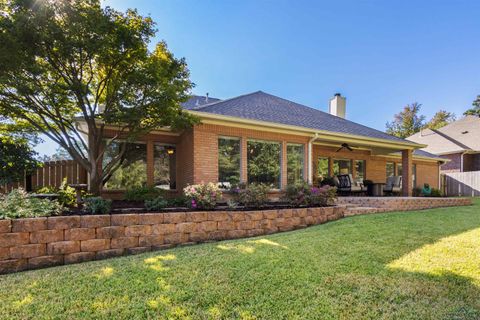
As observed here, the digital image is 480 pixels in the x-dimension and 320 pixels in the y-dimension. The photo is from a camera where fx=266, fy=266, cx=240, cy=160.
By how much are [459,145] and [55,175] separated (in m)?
25.9

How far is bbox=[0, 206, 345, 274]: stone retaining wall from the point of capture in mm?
4016

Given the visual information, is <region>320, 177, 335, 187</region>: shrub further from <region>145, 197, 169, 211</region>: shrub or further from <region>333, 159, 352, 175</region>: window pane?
<region>145, 197, 169, 211</region>: shrub

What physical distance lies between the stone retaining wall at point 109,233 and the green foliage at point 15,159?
516cm

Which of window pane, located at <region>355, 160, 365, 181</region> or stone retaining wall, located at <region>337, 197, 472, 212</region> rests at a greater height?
window pane, located at <region>355, 160, 365, 181</region>

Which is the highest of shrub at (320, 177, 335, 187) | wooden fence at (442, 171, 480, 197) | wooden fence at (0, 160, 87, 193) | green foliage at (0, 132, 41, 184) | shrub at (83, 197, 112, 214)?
green foliage at (0, 132, 41, 184)

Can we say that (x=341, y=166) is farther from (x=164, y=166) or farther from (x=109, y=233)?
(x=109, y=233)

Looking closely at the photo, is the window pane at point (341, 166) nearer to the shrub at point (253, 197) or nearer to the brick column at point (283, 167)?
the brick column at point (283, 167)

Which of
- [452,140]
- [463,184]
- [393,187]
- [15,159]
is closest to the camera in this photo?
[15,159]

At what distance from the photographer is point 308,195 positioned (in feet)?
25.4

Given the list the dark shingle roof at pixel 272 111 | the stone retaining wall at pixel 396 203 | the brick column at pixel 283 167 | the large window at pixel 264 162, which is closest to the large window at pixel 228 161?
the large window at pixel 264 162

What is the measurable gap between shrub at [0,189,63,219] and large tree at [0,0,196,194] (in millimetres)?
1942

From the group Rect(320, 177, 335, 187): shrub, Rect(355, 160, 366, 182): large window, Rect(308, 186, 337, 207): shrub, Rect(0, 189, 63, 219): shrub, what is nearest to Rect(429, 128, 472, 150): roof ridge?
Rect(355, 160, 366, 182): large window

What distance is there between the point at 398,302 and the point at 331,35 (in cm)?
1573

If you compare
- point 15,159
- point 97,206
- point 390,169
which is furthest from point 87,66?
point 390,169
